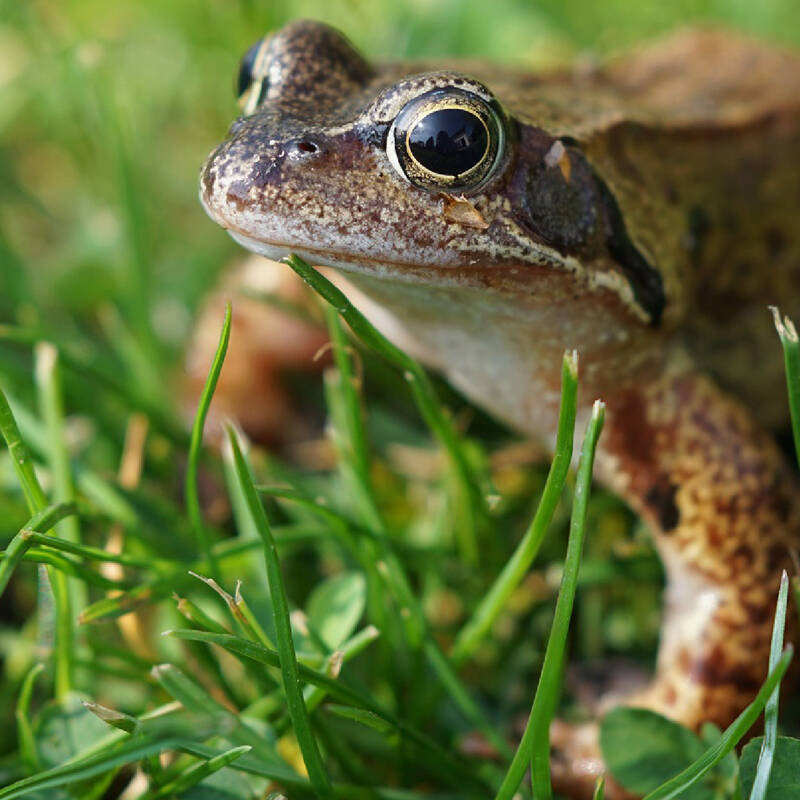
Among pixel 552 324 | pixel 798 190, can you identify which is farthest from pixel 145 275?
pixel 798 190

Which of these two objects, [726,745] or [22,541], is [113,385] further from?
[726,745]

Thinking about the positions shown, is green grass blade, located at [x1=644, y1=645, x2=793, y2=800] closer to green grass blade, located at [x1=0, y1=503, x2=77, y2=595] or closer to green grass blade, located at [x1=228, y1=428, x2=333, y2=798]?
green grass blade, located at [x1=228, y1=428, x2=333, y2=798]

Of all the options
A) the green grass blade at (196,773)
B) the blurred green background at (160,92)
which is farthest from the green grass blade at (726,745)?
the blurred green background at (160,92)

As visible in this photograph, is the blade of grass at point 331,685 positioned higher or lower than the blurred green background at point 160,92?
lower

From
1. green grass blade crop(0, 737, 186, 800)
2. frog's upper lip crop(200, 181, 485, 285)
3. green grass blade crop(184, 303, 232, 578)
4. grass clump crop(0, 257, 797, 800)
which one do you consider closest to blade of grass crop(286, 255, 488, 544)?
grass clump crop(0, 257, 797, 800)

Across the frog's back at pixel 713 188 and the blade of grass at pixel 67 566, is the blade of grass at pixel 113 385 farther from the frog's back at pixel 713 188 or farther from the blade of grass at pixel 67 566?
the frog's back at pixel 713 188

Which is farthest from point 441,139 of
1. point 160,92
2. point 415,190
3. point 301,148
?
point 160,92
